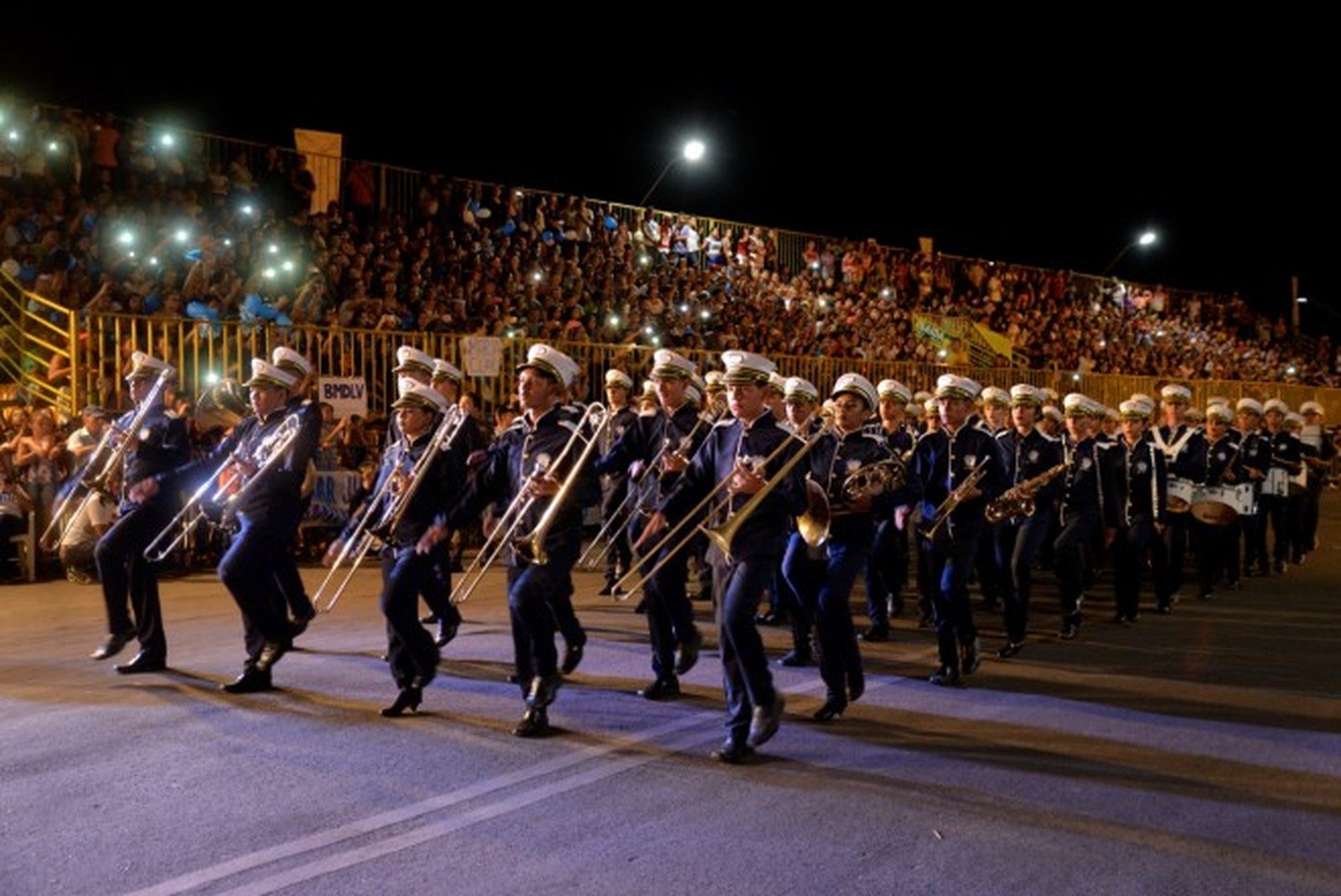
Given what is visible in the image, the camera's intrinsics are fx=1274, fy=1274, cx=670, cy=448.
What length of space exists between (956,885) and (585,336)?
51.9 feet

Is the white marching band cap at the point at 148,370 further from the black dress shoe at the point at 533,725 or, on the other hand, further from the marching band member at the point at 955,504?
the marching band member at the point at 955,504

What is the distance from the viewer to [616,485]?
13.2 meters

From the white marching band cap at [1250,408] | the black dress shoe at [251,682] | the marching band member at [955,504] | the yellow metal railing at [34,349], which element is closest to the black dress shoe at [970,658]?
the marching band member at [955,504]

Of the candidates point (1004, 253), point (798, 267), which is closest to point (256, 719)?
point (798, 267)

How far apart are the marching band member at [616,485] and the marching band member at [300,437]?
3203 mm

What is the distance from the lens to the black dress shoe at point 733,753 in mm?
6539

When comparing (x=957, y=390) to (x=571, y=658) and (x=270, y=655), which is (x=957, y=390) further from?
(x=270, y=655)

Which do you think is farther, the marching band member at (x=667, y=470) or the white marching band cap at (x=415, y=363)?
the white marching band cap at (x=415, y=363)

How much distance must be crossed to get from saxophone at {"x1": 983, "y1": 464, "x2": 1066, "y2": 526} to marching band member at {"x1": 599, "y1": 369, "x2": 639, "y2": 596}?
368 centimetres

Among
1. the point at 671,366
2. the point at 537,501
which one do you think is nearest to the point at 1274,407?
the point at 671,366

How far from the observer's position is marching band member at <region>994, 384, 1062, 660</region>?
999 centimetres

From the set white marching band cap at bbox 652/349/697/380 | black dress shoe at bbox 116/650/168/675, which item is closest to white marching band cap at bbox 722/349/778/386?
white marching band cap at bbox 652/349/697/380

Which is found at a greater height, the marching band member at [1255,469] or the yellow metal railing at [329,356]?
the yellow metal railing at [329,356]

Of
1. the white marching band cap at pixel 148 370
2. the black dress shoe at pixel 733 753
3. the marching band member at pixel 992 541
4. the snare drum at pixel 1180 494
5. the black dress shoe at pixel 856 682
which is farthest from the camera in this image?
the snare drum at pixel 1180 494
